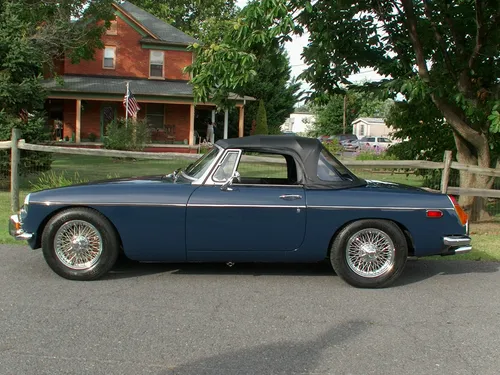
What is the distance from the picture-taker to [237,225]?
17.6ft

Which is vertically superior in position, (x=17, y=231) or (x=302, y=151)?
(x=302, y=151)

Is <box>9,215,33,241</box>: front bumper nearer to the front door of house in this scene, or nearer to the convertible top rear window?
the convertible top rear window

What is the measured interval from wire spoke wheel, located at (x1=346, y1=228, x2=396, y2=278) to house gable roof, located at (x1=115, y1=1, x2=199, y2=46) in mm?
25679

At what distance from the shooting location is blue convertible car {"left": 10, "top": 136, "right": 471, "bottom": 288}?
5.38 m

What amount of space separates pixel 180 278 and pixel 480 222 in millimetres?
6621

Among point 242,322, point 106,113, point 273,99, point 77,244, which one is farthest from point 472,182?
point 273,99

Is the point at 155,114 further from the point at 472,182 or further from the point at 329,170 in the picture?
the point at 329,170

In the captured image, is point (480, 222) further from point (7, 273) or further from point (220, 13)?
point (220, 13)

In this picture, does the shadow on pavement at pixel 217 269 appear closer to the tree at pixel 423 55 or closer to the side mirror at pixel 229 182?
the side mirror at pixel 229 182

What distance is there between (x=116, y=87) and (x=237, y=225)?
24.5 m

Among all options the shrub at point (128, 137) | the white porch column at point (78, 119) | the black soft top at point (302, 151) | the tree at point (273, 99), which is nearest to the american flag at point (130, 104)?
the shrub at point (128, 137)

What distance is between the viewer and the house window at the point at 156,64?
1198 inches

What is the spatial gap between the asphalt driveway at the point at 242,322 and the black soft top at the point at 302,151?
3.42 ft

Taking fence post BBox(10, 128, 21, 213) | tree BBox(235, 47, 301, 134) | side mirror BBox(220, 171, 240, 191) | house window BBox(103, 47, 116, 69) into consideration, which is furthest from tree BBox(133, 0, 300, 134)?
side mirror BBox(220, 171, 240, 191)
